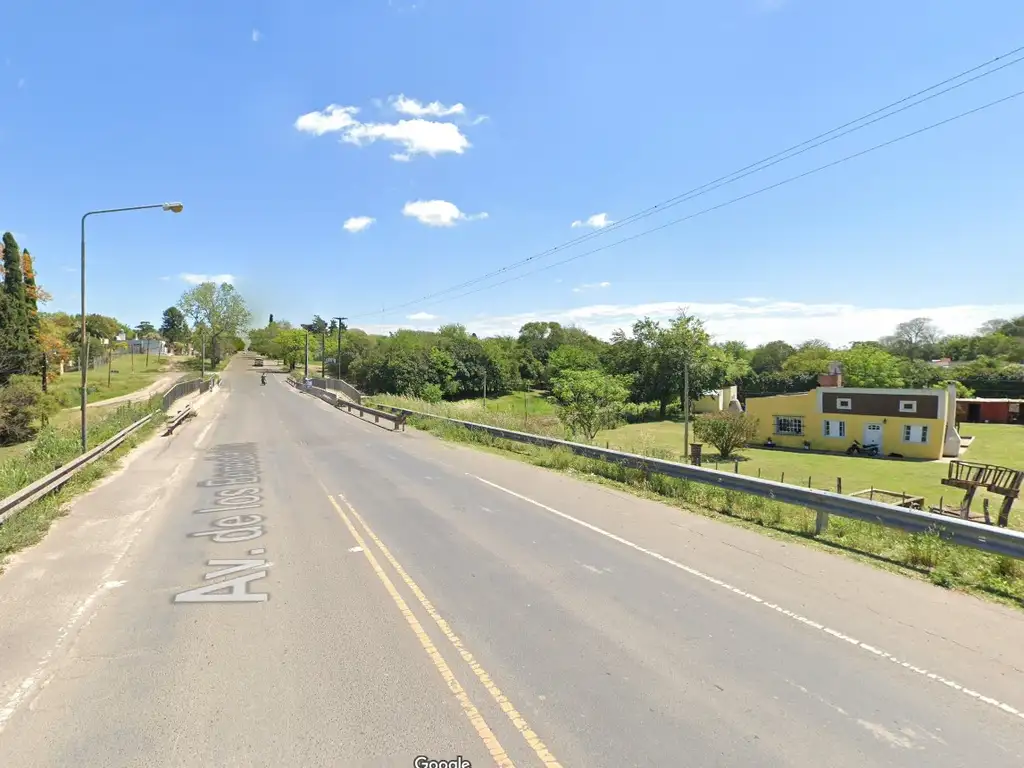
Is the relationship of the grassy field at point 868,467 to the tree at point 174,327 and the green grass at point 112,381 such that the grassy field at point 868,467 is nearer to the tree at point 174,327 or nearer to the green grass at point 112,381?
the green grass at point 112,381

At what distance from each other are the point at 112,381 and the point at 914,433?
85409 millimetres

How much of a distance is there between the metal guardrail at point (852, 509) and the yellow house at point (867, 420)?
40.2 meters

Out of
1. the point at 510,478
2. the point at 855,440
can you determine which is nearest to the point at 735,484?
the point at 510,478

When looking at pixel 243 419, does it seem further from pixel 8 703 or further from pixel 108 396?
pixel 108 396

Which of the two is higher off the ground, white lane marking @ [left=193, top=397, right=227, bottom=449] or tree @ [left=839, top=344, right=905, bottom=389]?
tree @ [left=839, top=344, right=905, bottom=389]

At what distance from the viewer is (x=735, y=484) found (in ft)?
36.5

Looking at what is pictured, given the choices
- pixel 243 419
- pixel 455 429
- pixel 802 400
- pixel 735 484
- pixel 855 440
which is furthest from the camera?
pixel 802 400

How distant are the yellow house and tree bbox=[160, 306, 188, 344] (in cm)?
13304

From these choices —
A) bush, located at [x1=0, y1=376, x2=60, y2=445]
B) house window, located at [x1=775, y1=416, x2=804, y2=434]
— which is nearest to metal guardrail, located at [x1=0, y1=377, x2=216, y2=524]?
bush, located at [x1=0, y1=376, x2=60, y2=445]

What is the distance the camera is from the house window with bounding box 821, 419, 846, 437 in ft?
155

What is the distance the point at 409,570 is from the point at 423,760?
391 centimetres

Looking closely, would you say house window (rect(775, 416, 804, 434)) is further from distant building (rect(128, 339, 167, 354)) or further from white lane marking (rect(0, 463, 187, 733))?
distant building (rect(128, 339, 167, 354))

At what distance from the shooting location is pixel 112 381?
7106cm

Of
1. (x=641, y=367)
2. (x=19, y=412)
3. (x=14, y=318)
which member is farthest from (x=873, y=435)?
(x=14, y=318)
